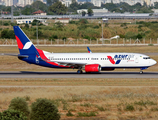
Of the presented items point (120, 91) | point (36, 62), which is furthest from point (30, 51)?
point (120, 91)

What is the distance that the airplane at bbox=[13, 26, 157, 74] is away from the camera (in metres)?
47.6

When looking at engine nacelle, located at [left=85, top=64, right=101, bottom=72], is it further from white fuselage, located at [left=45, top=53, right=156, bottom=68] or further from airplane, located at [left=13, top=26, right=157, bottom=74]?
white fuselage, located at [left=45, top=53, right=156, bottom=68]

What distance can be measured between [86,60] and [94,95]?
1804 centimetres

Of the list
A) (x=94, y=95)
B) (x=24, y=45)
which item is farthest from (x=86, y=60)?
(x=94, y=95)

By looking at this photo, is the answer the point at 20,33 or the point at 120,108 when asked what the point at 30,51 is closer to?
the point at 20,33

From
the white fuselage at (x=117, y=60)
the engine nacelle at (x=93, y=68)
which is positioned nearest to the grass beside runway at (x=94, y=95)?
the engine nacelle at (x=93, y=68)

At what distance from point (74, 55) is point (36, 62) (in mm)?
6533

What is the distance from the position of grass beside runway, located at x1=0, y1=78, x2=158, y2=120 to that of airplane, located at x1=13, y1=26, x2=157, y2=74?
23.7 ft

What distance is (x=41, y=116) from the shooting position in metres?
19.3

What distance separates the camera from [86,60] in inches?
1929

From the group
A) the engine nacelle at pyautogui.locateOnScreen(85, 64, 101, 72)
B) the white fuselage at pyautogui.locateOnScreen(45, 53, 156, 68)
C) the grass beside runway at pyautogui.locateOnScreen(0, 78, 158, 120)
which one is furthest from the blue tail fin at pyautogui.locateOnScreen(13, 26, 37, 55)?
the engine nacelle at pyautogui.locateOnScreen(85, 64, 101, 72)

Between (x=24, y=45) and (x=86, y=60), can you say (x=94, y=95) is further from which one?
(x=24, y=45)

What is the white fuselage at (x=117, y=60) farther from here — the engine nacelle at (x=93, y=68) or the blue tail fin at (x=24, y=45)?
the blue tail fin at (x=24, y=45)

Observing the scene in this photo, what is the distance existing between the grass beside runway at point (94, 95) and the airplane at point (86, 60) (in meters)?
7.24
